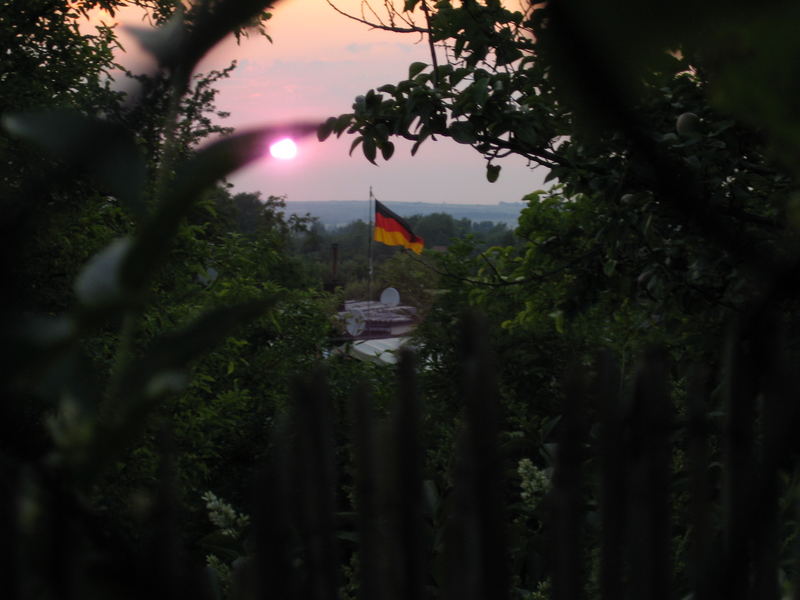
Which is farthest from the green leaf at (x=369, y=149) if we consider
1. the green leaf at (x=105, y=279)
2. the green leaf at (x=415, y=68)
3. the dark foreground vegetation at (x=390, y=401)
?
the green leaf at (x=105, y=279)

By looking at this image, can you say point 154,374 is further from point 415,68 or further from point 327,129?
point 415,68

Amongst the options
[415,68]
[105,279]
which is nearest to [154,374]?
[105,279]

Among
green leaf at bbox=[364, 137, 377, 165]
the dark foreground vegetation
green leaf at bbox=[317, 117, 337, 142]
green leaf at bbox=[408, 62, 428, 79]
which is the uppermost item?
green leaf at bbox=[408, 62, 428, 79]

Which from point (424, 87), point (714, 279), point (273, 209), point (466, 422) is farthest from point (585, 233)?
point (273, 209)

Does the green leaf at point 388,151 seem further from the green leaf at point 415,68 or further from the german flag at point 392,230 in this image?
the german flag at point 392,230

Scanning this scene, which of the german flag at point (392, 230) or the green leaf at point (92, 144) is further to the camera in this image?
the german flag at point (392, 230)

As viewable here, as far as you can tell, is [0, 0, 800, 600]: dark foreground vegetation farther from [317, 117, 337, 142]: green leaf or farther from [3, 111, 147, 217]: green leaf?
[317, 117, 337, 142]: green leaf

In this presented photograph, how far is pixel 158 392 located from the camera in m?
0.27

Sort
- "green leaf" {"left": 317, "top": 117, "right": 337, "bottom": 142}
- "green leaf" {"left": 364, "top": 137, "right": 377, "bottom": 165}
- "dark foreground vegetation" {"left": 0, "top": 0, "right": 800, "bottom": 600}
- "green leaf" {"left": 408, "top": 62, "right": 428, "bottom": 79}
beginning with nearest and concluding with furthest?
"dark foreground vegetation" {"left": 0, "top": 0, "right": 800, "bottom": 600} → "green leaf" {"left": 317, "top": 117, "right": 337, "bottom": 142} → "green leaf" {"left": 364, "top": 137, "right": 377, "bottom": 165} → "green leaf" {"left": 408, "top": 62, "right": 428, "bottom": 79}

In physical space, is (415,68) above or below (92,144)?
above

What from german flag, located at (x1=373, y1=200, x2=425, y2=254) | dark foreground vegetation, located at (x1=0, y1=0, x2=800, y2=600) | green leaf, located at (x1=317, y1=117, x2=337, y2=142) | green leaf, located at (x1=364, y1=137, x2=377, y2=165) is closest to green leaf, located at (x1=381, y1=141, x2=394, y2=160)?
green leaf, located at (x1=364, y1=137, x2=377, y2=165)

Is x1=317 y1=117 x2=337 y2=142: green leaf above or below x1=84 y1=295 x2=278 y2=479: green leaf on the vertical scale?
above

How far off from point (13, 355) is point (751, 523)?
0.29m

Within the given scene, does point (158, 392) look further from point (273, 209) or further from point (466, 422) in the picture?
point (273, 209)
